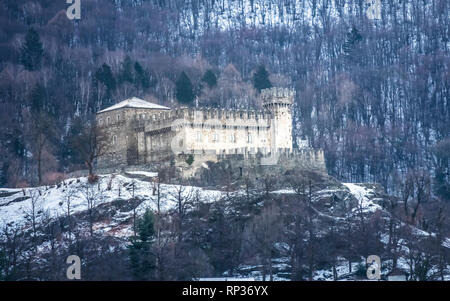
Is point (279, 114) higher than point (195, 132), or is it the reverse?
point (279, 114)

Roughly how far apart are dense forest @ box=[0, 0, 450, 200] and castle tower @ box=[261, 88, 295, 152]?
21.2 m

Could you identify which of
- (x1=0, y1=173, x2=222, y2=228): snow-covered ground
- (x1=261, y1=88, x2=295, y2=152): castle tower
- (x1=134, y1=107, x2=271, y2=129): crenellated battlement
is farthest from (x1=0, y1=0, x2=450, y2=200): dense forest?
(x1=261, y1=88, x2=295, y2=152): castle tower

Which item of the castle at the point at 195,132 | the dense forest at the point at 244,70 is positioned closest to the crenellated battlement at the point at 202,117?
the castle at the point at 195,132

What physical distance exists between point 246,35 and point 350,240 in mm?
91043

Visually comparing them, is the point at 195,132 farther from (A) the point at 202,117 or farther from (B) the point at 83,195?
(B) the point at 83,195

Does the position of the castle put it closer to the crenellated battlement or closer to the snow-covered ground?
the crenellated battlement

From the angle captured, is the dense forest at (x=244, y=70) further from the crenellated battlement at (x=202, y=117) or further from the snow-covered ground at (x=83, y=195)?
the crenellated battlement at (x=202, y=117)

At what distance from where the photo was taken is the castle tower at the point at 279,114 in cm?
11056

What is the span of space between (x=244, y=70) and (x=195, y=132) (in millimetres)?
63337

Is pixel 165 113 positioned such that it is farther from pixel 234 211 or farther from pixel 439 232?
pixel 439 232

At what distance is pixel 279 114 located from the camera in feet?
367

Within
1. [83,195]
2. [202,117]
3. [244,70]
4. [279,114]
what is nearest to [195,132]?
[202,117]

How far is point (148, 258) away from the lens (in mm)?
88688
